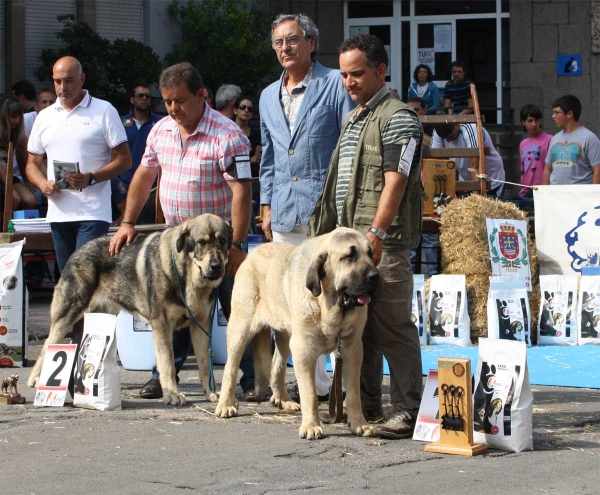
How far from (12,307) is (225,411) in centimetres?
300

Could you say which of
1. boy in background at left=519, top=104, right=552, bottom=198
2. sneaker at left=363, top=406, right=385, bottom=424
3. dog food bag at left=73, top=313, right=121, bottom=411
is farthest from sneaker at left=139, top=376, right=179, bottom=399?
boy in background at left=519, top=104, right=552, bottom=198

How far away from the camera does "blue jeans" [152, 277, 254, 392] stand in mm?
7527

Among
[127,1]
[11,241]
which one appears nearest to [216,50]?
[127,1]

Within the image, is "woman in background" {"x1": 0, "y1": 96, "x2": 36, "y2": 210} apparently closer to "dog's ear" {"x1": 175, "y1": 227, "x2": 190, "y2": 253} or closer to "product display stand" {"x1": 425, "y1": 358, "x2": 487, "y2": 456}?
"dog's ear" {"x1": 175, "y1": 227, "x2": 190, "y2": 253}

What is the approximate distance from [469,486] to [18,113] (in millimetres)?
7114

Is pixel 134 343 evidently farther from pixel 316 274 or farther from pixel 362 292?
pixel 362 292

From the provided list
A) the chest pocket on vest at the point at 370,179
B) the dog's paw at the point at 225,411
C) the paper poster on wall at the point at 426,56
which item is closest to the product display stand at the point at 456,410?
the chest pocket on vest at the point at 370,179

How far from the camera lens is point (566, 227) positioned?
1045 centimetres

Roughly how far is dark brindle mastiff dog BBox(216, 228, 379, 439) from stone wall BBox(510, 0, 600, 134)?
14351mm

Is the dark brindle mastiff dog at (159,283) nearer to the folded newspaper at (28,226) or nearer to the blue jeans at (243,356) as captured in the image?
the blue jeans at (243,356)

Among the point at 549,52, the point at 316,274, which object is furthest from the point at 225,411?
the point at 549,52

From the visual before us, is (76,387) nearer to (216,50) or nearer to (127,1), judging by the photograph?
(216,50)

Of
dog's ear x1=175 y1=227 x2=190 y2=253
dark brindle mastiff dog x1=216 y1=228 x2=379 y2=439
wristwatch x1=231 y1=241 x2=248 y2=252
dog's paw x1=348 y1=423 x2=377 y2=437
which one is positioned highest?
dog's ear x1=175 y1=227 x2=190 y2=253

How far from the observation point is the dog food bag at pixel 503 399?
5.70 metres
